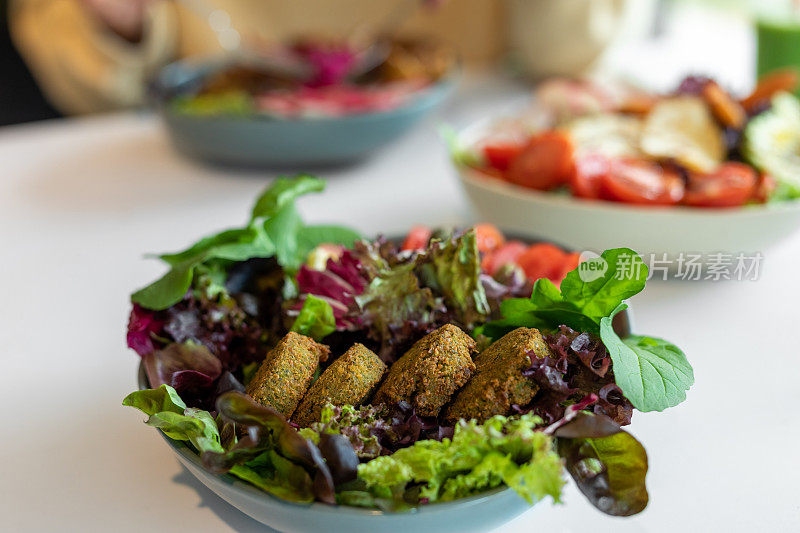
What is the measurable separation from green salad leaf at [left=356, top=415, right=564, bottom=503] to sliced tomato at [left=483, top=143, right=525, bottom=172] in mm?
751

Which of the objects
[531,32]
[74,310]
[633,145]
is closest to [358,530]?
[74,310]

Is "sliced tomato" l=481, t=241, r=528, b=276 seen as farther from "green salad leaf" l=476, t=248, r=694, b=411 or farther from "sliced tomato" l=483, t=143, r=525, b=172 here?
"sliced tomato" l=483, t=143, r=525, b=172

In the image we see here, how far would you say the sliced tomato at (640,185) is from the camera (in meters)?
1.09

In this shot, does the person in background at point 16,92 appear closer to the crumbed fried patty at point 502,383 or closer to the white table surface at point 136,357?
the white table surface at point 136,357

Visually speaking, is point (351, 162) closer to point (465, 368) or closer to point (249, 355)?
point (249, 355)

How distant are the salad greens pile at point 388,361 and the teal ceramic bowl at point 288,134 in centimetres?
58

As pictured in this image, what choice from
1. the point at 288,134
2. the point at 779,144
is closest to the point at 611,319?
the point at 779,144

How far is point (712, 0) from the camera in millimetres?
2768

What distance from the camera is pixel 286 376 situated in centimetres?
67

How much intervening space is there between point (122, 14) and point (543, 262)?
1774 millimetres

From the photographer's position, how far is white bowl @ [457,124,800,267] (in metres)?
1.04

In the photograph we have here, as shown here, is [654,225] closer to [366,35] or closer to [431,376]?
[431,376]

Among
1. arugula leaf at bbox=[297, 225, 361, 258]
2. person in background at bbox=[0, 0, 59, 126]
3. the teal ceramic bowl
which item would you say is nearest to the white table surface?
the teal ceramic bowl

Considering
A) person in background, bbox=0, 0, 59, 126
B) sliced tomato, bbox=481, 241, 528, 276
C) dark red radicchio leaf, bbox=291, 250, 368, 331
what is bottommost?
person in background, bbox=0, 0, 59, 126
